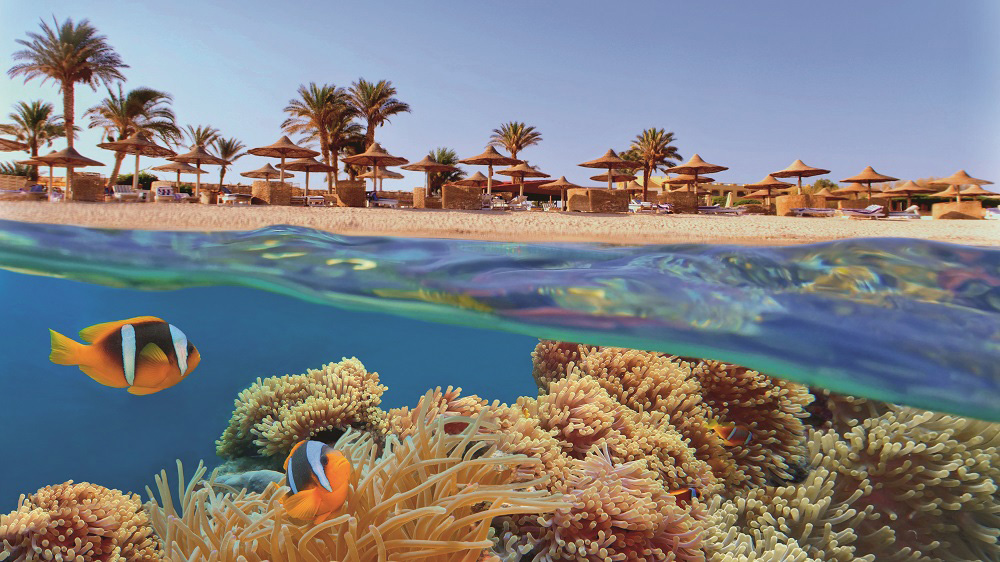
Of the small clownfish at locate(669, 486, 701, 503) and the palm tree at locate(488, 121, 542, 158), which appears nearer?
the small clownfish at locate(669, 486, 701, 503)

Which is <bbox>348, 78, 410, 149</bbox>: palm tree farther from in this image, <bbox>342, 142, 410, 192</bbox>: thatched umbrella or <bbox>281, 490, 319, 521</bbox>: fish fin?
<bbox>281, 490, 319, 521</bbox>: fish fin

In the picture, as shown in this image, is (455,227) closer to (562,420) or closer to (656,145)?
(562,420)

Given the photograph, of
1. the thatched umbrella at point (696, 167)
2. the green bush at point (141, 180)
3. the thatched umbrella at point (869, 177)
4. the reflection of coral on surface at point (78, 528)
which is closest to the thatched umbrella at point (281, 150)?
the thatched umbrella at point (696, 167)

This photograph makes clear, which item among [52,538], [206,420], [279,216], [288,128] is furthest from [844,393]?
[288,128]

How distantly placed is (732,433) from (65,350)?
5.08 metres

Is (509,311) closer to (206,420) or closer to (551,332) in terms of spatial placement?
(551,332)

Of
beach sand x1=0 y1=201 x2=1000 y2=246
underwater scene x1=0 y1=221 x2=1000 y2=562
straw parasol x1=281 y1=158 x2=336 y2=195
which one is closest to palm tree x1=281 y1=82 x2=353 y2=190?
straw parasol x1=281 y1=158 x2=336 y2=195

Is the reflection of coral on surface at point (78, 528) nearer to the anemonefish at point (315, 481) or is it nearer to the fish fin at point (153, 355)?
the fish fin at point (153, 355)

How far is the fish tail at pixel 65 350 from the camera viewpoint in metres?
3.04

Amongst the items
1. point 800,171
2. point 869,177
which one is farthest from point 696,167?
point 869,177

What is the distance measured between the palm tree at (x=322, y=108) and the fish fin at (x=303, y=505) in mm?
34817

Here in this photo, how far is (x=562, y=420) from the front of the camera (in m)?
4.18

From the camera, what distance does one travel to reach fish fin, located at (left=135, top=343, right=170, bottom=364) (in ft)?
10.2

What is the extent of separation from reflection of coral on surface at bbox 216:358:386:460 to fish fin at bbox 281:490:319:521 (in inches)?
106
